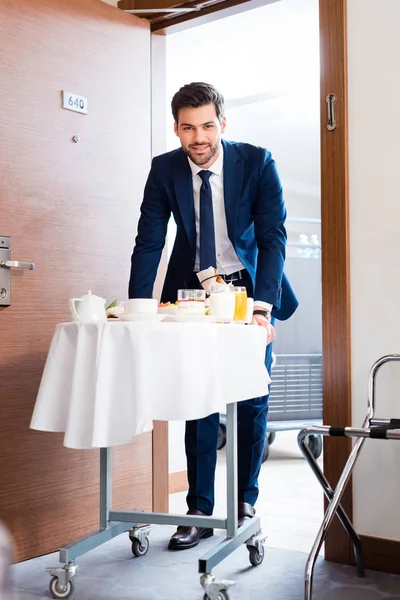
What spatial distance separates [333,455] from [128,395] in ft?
3.07

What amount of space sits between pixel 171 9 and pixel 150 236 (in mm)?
1063

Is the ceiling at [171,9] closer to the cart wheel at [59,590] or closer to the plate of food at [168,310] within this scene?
the plate of food at [168,310]

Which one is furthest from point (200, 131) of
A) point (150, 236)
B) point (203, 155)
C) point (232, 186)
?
point (150, 236)

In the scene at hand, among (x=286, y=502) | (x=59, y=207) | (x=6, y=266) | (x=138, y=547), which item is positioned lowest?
(x=286, y=502)

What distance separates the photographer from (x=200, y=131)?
246cm

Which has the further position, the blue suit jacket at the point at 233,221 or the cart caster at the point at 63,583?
the blue suit jacket at the point at 233,221

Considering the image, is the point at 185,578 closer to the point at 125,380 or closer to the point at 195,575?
the point at 195,575

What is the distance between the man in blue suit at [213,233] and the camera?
250cm

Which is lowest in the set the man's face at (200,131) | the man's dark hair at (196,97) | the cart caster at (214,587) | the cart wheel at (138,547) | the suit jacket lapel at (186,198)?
the cart wheel at (138,547)

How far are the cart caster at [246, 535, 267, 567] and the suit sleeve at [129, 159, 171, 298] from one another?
36.1 inches

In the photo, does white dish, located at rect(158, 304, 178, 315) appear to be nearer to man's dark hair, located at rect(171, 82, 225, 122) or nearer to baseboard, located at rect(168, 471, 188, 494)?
man's dark hair, located at rect(171, 82, 225, 122)

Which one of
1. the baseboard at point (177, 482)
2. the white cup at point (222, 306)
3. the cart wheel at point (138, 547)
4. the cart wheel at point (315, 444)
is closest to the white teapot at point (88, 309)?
the white cup at point (222, 306)

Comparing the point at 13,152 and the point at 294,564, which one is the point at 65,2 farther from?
the point at 294,564

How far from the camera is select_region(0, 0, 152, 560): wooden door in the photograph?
250 centimetres
